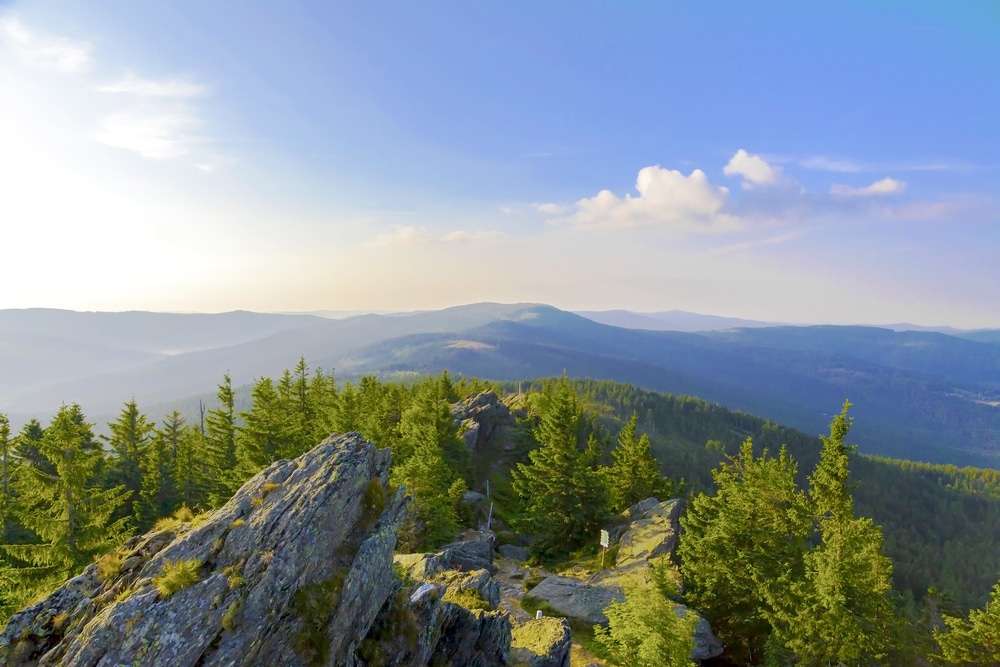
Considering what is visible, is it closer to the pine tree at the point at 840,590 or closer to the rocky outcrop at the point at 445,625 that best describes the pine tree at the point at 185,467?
the rocky outcrop at the point at 445,625

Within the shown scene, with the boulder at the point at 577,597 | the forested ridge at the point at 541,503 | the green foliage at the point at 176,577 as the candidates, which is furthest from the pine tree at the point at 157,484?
the boulder at the point at 577,597

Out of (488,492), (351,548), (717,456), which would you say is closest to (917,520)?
(717,456)

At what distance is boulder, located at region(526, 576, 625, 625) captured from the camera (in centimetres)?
3178

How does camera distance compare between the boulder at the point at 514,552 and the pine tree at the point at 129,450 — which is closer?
the pine tree at the point at 129,450

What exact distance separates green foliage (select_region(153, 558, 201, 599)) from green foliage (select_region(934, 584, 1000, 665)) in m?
50.2

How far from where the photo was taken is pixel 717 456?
7653 inches

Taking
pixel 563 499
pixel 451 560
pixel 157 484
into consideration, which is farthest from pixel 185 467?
pixel 563 499

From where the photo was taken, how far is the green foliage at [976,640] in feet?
110

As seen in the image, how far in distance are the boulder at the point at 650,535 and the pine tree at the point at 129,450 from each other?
45.1m

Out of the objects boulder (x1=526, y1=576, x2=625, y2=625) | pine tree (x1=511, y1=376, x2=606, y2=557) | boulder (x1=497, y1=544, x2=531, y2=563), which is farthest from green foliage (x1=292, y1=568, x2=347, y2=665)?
boulder (x1=497, y1=544, x2=531, y2=563)

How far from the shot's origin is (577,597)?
33.5m

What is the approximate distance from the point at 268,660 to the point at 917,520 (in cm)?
25552

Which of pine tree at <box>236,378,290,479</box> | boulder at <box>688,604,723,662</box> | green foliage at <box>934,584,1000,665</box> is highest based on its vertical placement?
pine tree at <box>236,378,290,479</box>

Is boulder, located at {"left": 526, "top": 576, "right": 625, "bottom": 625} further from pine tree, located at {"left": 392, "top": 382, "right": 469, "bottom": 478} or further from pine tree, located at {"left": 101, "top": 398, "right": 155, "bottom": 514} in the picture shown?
pine tree, located at {"left": 101, "top": 398, "right": 155, "bottom": 514}
